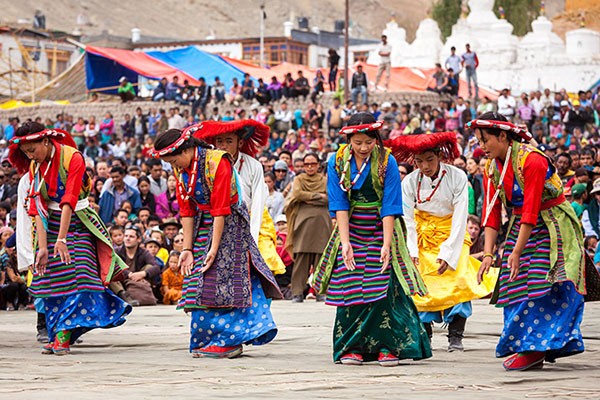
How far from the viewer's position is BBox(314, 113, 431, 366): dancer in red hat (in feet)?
24.8

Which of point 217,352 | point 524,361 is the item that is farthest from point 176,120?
point 524,361

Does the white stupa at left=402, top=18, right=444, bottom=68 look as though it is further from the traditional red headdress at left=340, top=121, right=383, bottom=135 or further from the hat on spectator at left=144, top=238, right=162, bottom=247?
the traditional red headdress at left=340, top=121, right=383, bottom=135

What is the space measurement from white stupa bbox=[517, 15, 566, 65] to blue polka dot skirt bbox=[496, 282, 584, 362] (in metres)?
34.4

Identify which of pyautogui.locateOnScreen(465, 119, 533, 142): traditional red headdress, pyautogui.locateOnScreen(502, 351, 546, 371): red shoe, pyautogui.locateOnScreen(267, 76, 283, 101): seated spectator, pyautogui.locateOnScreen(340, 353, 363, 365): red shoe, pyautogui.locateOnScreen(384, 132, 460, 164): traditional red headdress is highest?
pyautogui.locateOnScreen(465, 119, 533, 142): traditional red headdress

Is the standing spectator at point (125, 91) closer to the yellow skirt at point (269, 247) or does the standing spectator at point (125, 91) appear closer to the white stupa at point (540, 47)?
the white stupa at point (540, 47)

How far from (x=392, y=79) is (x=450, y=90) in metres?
5.19

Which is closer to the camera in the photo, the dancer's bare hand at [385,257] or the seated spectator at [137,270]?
the dancer's bare hand at [385,257]

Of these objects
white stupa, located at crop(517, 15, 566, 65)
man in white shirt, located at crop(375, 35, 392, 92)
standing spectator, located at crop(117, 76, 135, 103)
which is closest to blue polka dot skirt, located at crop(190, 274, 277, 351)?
man in white shirt, located at crop(375, 35, 392, 92)

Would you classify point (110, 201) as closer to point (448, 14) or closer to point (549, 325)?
point (549, 325)

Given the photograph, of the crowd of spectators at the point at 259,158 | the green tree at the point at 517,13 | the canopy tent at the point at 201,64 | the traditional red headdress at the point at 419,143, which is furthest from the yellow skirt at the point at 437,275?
the green tree at the point at 517,13

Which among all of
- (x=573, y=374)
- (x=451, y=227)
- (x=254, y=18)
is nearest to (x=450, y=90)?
(x=451, y=227)

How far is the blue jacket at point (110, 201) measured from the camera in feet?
56.7

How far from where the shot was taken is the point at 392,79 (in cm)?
3534

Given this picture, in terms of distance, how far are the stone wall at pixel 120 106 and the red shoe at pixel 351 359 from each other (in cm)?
2260
